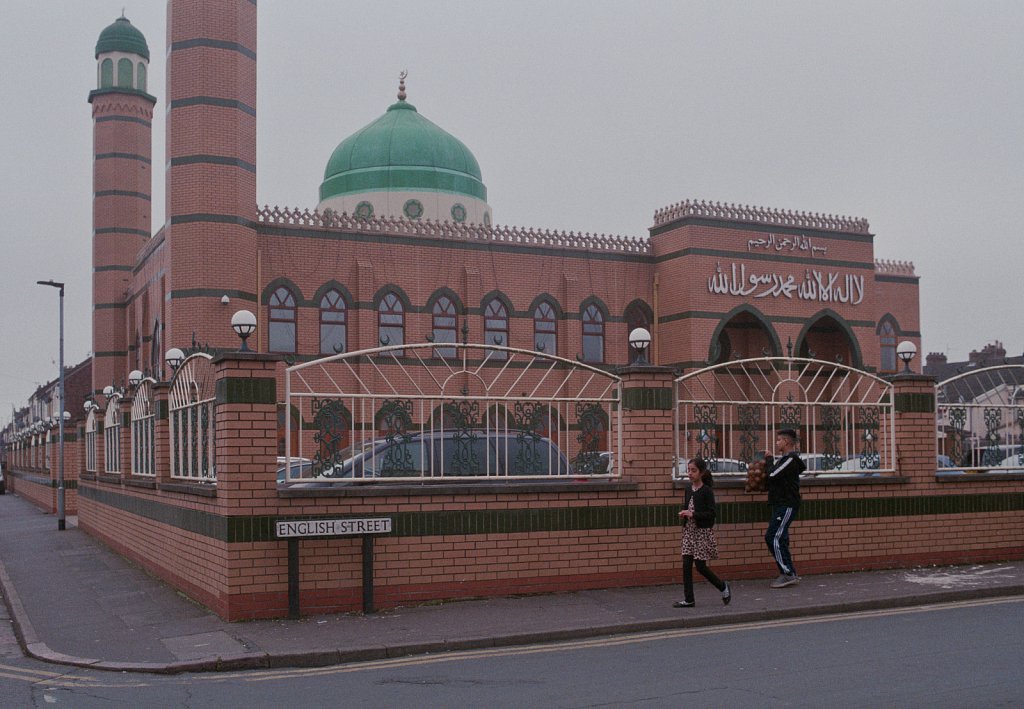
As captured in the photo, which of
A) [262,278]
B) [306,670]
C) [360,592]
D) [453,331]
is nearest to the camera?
[306,670]

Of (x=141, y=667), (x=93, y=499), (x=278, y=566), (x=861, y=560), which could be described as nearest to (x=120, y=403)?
(x=93, y=499)

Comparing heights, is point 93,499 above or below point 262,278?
below

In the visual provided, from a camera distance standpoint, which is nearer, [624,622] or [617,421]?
[624,622]

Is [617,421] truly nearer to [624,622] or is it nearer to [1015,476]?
[624,622]

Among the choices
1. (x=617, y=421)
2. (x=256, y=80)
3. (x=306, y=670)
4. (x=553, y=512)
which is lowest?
(x=306, y=670)

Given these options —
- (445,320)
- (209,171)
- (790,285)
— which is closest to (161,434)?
(209,171)

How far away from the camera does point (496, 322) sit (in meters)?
30.2

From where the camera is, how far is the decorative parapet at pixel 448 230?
28.3m

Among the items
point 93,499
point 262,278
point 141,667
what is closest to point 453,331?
point 262,278

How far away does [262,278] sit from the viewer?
27547 mm

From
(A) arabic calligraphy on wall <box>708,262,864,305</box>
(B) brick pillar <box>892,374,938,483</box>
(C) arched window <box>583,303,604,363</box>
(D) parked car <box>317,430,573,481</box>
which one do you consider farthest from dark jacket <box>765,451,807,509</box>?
(A) arabic calligraphy on wall <box>708,262,864,305</box>

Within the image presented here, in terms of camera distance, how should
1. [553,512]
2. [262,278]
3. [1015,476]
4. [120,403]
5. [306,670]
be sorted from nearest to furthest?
[306,670] < [553,512] < [1015,476] < [120,403] < [262,278]

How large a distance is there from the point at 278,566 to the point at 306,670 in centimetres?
192

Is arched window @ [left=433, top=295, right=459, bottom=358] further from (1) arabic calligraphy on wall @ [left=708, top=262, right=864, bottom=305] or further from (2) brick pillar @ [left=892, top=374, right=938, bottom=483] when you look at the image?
(2) brick pillar @ [left=892, top=374, right=938, bottom=483]
